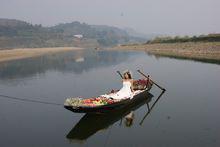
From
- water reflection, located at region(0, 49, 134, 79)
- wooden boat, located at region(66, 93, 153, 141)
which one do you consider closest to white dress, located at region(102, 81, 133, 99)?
wooden boat, located at region(66, 93, 153, 141)

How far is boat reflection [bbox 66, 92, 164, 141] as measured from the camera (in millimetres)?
21112

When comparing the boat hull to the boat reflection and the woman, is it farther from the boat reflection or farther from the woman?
the boat reflection

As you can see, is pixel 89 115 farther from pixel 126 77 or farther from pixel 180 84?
pixel 180 84

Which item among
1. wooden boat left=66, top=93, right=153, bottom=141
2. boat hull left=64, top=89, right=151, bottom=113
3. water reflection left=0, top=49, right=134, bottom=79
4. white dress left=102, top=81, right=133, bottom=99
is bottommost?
water reflection left=0, top=49, right=134, bottom=79

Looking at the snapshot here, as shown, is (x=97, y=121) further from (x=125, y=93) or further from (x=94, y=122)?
(x=125, y=93)

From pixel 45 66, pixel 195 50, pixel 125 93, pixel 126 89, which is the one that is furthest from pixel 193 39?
pixel 125 93

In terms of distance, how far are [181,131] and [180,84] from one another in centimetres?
1925

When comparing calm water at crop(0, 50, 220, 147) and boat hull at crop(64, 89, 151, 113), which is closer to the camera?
calm water at crop(0, 50, 220, 147)

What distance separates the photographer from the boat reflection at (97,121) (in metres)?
21.1

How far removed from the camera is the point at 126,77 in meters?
26.3

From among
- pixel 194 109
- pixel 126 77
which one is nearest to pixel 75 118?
pixel 126 77

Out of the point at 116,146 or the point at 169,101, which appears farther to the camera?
the point at 169,101

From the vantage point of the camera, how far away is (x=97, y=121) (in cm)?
2381

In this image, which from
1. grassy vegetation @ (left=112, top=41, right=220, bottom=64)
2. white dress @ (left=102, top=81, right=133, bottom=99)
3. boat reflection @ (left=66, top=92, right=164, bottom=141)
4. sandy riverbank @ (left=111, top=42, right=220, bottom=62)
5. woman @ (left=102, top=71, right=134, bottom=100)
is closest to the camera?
boat reflection @ (left=66, top=92, right=164, bottom=141)
